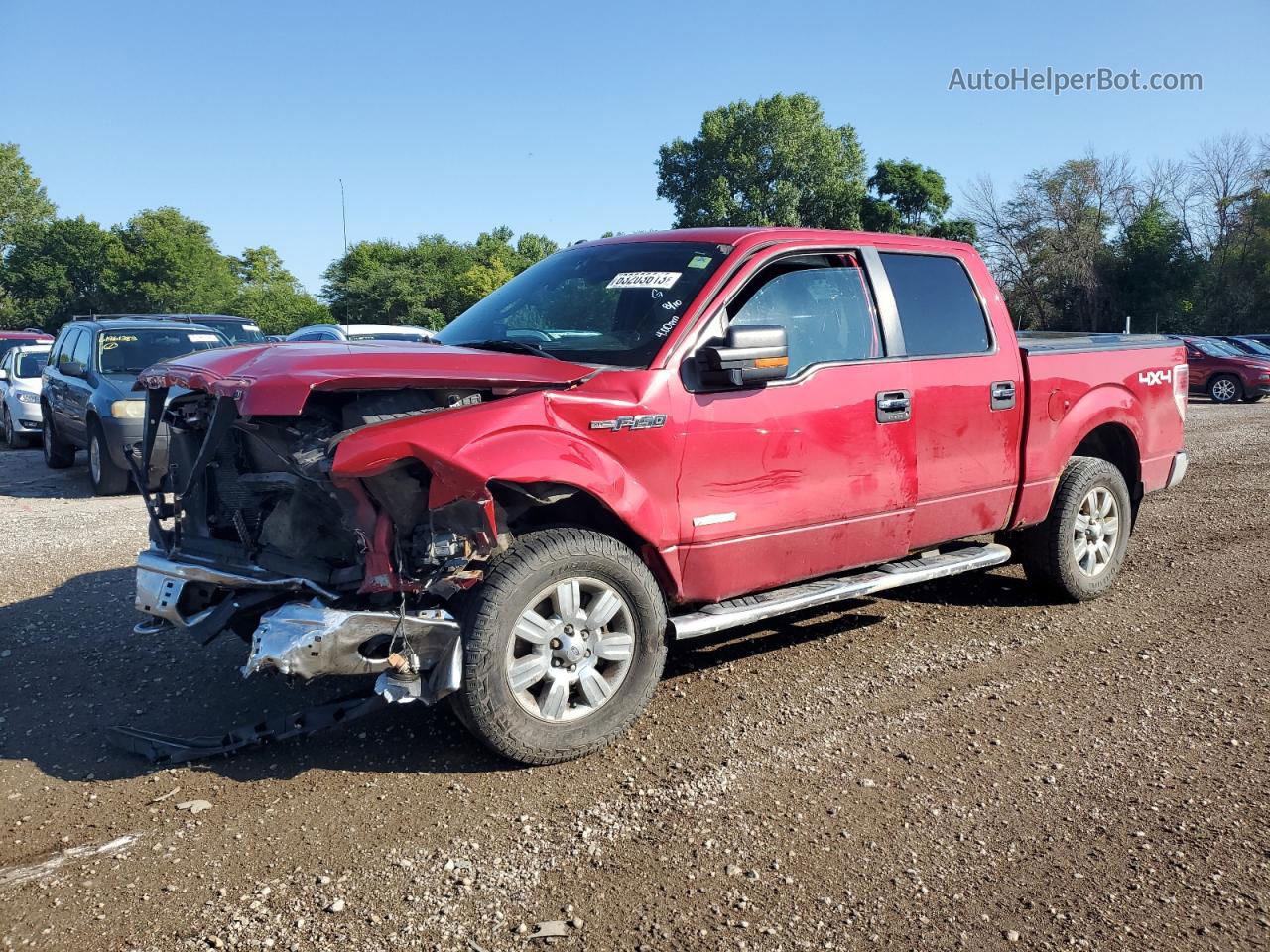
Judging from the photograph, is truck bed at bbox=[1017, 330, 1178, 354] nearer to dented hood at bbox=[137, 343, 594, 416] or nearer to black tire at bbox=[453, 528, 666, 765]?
black tire at bbox=[453, 528, 666, 765]

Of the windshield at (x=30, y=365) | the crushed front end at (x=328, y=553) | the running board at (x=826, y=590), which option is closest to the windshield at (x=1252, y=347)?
the running board at (x=826, y=590)

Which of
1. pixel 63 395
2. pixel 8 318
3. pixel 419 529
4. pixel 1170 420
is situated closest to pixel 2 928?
pixel 419 529

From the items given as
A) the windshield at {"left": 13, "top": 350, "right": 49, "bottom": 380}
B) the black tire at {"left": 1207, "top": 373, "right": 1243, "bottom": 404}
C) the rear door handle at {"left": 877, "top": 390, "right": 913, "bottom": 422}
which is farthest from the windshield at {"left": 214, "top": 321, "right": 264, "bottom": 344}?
the black tire at {"left": 1207, "top": 373, "right": 1243, "bottom": 404}

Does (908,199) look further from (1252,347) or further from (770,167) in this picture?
(1252,347)

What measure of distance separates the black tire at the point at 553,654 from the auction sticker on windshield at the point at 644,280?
1268mm

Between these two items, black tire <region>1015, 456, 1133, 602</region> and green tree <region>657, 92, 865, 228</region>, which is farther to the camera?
green tree <region>657, 92, 865, 228</region>

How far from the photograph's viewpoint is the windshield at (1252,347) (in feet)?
79.6

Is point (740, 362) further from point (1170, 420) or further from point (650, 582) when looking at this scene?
point (1170, 420)

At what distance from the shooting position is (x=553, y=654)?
12.5ft

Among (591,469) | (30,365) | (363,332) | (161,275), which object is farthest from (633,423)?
(161,275)

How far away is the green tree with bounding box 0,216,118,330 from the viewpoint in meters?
57.4

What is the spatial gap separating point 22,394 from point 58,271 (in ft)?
167

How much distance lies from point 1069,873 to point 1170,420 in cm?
432

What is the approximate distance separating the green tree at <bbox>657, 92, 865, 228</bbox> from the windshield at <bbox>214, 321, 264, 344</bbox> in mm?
42399
